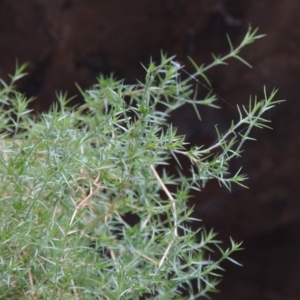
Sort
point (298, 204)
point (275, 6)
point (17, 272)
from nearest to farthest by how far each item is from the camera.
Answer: point (17, 272) < point (275, 6) < point (298, 204)

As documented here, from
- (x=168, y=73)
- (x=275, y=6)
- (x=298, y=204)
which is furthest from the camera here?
(x=298, y=204)

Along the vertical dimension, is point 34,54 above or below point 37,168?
below

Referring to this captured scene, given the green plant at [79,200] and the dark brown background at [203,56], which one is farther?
the dark brown background at [203,56]

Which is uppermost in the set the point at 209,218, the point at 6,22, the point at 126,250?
the point at 6,22

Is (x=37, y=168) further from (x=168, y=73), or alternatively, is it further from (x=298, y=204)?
(x=298, y=204)

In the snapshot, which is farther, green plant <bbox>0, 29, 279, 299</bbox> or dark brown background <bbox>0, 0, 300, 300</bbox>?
dark brown background <bbox>0, 0, 300, 300</bbox>

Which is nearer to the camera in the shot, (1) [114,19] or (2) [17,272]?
(2) [17,272]

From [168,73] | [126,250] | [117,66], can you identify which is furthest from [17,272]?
[117,66]

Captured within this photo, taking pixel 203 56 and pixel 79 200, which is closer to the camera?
pixel 79 200
